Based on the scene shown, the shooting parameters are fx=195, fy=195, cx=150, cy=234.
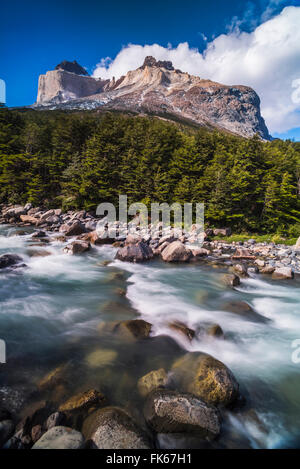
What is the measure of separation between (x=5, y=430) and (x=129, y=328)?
2866 millimetres

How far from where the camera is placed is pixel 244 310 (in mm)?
6406

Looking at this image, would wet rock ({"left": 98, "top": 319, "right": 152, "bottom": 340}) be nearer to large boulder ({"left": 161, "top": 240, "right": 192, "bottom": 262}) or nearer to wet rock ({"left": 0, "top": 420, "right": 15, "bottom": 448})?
wet rock ({"left": 0, "top": 420, "right": 15, "bottom": 448})

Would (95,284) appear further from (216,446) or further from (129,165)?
(129,165)

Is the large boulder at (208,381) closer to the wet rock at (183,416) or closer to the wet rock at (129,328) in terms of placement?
the wet rock at (183,416)

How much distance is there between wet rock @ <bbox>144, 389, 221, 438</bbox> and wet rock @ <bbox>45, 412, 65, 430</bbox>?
1205 millimetres

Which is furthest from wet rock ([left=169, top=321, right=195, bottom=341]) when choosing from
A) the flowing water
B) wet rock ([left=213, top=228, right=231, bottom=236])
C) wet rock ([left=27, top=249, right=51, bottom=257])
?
wet rock ([left=213, top=228, right=231, bottom=236])

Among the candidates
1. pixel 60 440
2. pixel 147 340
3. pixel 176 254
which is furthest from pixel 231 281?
pixel 60 440

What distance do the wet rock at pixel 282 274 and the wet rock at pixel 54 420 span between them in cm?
979

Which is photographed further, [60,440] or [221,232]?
[221,232]

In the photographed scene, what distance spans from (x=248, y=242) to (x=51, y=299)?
13.9 metres

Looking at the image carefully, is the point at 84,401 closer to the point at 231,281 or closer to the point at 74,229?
the point at 231,281

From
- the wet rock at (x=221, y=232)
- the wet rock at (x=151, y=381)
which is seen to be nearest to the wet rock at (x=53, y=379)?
the wet rock at (x=151, y=381)

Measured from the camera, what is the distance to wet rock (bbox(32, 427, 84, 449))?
7.39ft
